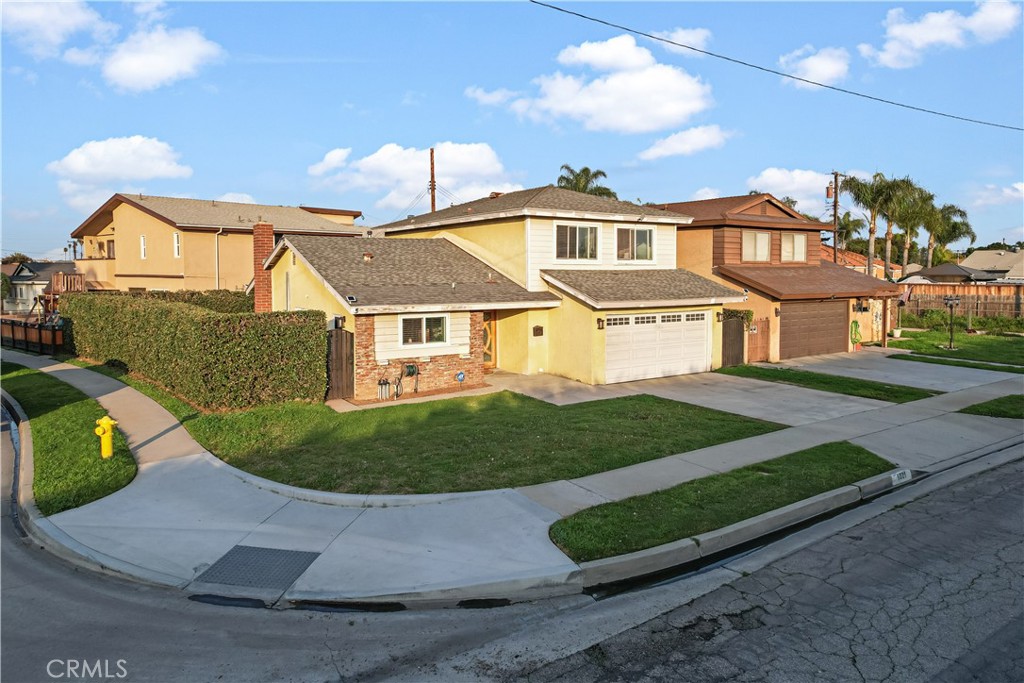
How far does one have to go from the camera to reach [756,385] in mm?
19562

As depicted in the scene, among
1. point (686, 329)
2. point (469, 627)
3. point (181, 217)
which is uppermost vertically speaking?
point (181, 217)

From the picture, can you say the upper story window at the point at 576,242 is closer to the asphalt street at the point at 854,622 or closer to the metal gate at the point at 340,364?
the metal gate at the point at 340,364

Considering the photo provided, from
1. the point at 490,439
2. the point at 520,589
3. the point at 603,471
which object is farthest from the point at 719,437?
the point at 520,589

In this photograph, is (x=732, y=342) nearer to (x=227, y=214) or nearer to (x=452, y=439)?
(x=452, y=439)

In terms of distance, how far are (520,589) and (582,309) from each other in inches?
523

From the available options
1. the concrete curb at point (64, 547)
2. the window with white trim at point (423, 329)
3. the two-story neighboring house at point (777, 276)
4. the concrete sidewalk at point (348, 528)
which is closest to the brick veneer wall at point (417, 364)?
the window with white trim at point (423, 329)

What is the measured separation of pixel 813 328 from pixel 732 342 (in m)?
5.58

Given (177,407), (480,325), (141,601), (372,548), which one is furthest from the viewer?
(480,325)

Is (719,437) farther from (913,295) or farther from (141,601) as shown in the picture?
(913,295)

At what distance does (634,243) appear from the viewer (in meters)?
23.0

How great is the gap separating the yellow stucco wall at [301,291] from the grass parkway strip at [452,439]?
2890 mm

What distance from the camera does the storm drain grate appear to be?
23.0 feet

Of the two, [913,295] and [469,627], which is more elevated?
[913,295]

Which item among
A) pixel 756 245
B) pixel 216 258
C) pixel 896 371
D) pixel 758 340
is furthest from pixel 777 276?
pixel 216 258
